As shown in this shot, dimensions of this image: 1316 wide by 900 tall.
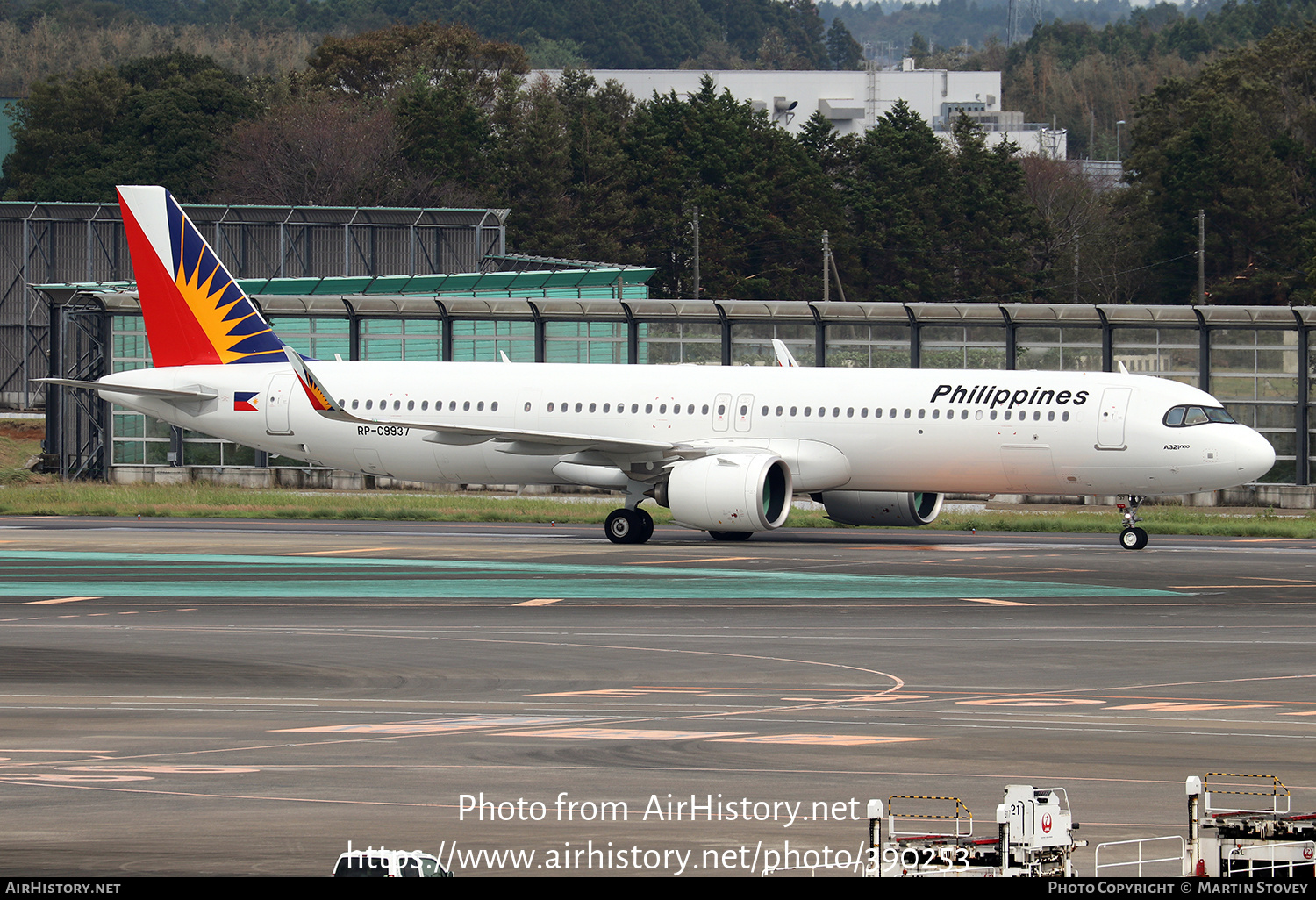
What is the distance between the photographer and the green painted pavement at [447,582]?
3119cm

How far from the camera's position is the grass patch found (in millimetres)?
47031

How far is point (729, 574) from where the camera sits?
34125 mm

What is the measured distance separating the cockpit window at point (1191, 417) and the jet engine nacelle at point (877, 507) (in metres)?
6.43

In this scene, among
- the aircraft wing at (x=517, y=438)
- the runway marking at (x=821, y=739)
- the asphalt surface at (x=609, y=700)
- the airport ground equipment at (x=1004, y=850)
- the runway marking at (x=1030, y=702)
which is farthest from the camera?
the aircraft wing at (x=517, y=438)

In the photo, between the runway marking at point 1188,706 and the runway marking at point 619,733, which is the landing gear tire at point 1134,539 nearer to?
the runway marking at point 1188,706

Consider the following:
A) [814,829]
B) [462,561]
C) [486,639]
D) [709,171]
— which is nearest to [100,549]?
[462,561]

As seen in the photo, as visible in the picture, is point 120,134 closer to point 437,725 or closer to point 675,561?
point 675,561

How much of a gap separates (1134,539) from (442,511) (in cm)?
2068

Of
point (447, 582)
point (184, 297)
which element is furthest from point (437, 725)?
point (184, 297)

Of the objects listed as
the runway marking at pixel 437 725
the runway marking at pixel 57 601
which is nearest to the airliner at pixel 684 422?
the runway marking at pixel 57 601

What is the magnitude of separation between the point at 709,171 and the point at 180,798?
10896 cm

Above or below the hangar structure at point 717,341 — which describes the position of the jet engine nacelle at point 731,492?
below

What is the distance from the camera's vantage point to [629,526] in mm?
41156

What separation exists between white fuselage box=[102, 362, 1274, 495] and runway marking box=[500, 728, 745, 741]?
23.2 m
